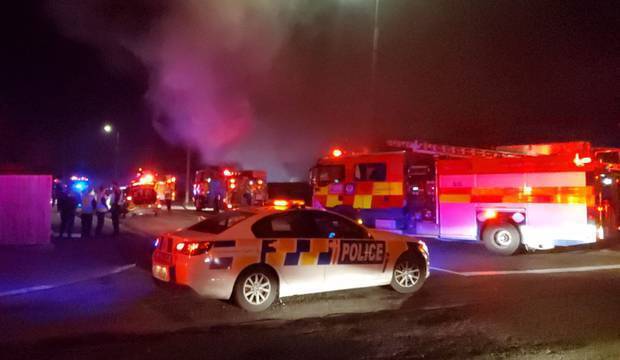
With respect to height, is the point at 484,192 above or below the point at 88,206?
above

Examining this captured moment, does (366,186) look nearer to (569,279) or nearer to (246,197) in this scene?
(569,279)

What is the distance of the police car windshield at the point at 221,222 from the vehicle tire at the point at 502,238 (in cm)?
715

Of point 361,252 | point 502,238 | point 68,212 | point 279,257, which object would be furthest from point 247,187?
point 279,257

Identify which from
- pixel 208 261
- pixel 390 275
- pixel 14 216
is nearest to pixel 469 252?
pixel 390 275

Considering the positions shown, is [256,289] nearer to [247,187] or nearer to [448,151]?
[448,151]

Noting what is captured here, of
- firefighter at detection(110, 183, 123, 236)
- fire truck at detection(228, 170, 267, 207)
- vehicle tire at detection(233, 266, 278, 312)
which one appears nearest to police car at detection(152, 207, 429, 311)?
vehicle tire at detection(233, 266, 278, 312)

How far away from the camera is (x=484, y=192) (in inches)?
510

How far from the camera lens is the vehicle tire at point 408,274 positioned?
8.32 metres

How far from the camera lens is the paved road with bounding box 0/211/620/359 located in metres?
5.59

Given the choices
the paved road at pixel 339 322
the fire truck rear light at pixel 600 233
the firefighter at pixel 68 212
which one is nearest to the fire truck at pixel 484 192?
the fire truck rear light at pixel 600 233

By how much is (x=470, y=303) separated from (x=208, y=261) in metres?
3.48

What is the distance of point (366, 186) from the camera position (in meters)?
14.7

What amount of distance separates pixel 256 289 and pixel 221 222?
1.02 m

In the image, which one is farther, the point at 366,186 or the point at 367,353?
the point at 366,186
